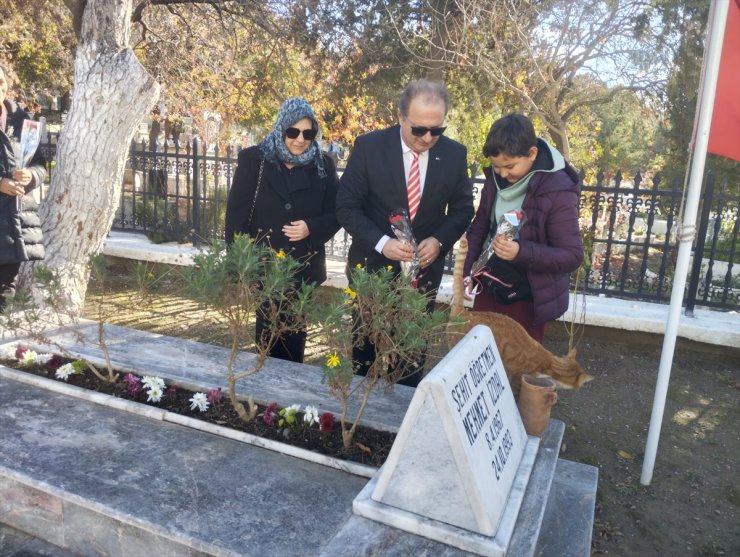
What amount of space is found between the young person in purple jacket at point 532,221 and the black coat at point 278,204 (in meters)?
0.90

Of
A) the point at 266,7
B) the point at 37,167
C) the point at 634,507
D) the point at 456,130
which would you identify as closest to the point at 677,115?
the point at 456,130

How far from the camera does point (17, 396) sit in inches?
99.5

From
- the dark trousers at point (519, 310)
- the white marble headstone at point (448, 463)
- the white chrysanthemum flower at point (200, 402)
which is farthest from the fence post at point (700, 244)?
the white chrysanthemum flower at point (200, 402)

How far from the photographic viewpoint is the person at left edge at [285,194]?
2.98 m

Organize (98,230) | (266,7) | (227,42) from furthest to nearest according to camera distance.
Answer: (227,42)
(266,7)
(98,230)

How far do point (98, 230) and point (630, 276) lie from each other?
195 inches

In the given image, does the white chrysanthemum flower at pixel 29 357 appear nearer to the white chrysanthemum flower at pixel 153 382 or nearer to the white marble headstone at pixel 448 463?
the white chrysanthemum flower at pixel 153 382

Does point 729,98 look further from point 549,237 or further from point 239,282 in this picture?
point 239,282

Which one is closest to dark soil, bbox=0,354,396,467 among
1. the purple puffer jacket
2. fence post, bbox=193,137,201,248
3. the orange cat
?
the orange cat

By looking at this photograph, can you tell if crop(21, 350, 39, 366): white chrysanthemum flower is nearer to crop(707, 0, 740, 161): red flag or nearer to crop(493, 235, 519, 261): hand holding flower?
crop(493, 235, 519, 261): hand holding flower

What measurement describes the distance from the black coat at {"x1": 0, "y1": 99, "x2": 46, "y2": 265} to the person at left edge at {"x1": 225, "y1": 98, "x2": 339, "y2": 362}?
1228 millimetres

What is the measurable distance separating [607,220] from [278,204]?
5973 millimetres

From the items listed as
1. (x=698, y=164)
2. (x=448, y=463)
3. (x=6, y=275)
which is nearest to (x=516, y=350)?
(x=448, y=463)

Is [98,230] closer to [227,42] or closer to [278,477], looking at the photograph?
[278,477]
